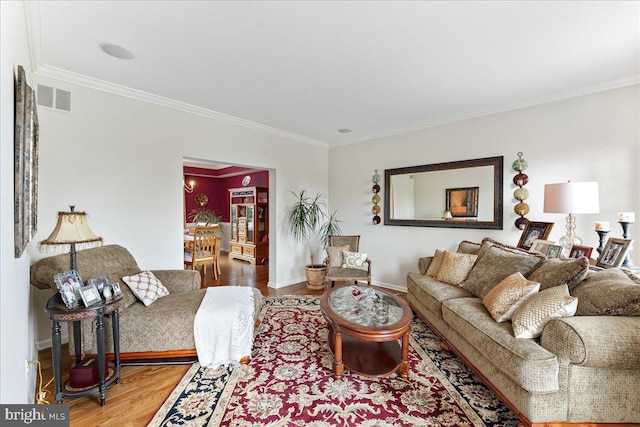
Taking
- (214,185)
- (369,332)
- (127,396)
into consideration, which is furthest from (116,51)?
(214,185)

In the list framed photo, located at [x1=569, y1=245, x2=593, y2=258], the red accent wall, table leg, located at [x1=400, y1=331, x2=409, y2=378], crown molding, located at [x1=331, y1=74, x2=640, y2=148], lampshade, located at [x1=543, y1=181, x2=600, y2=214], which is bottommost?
table leg, located at [x1=400, y1=331, x2=409, y2=378]

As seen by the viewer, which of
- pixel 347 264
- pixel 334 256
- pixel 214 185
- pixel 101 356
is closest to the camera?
pixel 101 356

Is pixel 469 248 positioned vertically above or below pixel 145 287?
above

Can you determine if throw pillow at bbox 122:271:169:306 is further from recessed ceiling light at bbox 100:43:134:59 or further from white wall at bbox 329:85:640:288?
white wall at bbox 329:85:640:288

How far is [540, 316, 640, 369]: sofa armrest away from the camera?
1470 mm

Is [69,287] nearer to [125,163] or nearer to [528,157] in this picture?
[125,163]

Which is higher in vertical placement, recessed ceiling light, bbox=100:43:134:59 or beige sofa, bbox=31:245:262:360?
recessed ceiling light, bbox=100:43:134:59

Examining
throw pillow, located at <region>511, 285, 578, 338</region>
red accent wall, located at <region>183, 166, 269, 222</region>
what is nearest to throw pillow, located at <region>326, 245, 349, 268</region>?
throw pillow, located at <region>511, 285, 578, 338</region>

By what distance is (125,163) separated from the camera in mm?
3090

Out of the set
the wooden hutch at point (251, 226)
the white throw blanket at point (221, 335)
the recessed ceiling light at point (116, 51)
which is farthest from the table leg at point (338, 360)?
the wooden hutch at point (251, 226)

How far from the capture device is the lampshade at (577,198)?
8.07 ft

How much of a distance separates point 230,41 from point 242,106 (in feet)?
4.58

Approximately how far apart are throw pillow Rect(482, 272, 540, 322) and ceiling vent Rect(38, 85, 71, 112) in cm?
439

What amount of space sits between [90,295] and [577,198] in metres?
4.13
